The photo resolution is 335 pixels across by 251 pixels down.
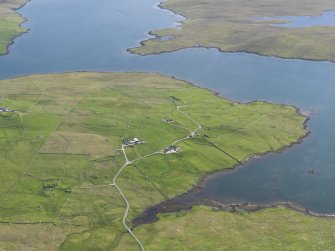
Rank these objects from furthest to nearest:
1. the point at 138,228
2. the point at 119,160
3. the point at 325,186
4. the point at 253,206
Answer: the point at 119,160
the point at 325,186
the point at 253,206
the point at 138,228

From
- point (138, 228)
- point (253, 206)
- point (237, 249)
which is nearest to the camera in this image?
point (237, 249)

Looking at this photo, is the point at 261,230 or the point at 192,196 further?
the point at 192,196

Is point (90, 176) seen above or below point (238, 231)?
above

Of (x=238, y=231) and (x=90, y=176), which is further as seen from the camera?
(x=90, y=176)

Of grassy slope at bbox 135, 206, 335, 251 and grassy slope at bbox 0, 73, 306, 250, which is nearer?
grassy slope at bbox 135, 206, 335, 251

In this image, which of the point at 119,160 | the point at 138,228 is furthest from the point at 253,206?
the point at 119,160

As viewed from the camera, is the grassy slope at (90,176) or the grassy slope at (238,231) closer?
the grassy slope at (238,231)

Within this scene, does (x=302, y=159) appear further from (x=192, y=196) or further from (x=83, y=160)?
(x=83, y=160)
